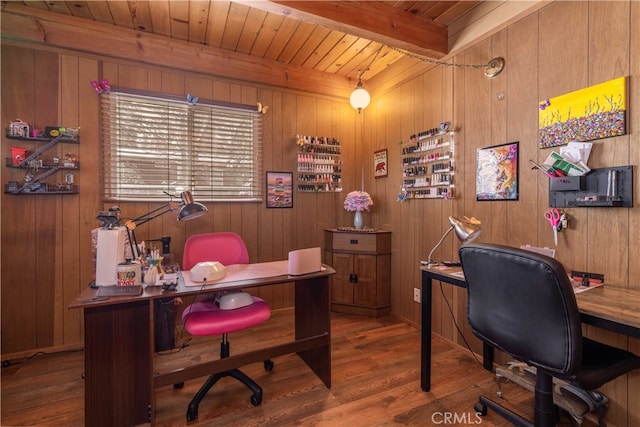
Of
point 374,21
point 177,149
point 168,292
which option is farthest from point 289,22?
point 168,292

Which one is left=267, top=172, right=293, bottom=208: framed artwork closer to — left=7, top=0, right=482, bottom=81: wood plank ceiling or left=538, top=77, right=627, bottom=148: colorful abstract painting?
left=7, top=0, right=482, bottom=81: wood plank ceiling

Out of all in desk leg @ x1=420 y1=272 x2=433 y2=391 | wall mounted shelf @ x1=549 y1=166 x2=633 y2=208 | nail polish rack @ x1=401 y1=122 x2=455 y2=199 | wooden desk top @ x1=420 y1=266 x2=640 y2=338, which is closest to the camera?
wooden desk top @ x1=420 y1=266 x2=640 y2=338

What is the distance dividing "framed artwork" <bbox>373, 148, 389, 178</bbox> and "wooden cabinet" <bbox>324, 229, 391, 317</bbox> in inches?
26.0

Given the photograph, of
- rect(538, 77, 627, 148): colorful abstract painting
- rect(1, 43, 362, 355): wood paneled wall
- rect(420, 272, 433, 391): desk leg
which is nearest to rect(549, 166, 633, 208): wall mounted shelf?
rect(538, 77, 627, 148): colorful abstract painting

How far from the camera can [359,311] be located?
3121 mm

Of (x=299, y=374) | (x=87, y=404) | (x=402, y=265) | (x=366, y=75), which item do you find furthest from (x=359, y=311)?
(x=366, y=75)

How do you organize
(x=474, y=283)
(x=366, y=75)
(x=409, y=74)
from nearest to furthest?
(x=474, y=283) → (x=409, y=74) → (x=366, y=75)

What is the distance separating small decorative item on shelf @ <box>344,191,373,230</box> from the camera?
3174 mm

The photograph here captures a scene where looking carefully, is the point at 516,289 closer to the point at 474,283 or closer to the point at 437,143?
the point at 474,283

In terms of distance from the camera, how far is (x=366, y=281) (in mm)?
3090

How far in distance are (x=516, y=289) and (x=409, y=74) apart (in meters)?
2.36

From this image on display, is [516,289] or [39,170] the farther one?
[39,170]

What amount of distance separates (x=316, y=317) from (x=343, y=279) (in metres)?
1.17

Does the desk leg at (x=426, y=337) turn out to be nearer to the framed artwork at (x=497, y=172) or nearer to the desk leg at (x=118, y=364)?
the framed artwork at (x=497, y=172)
